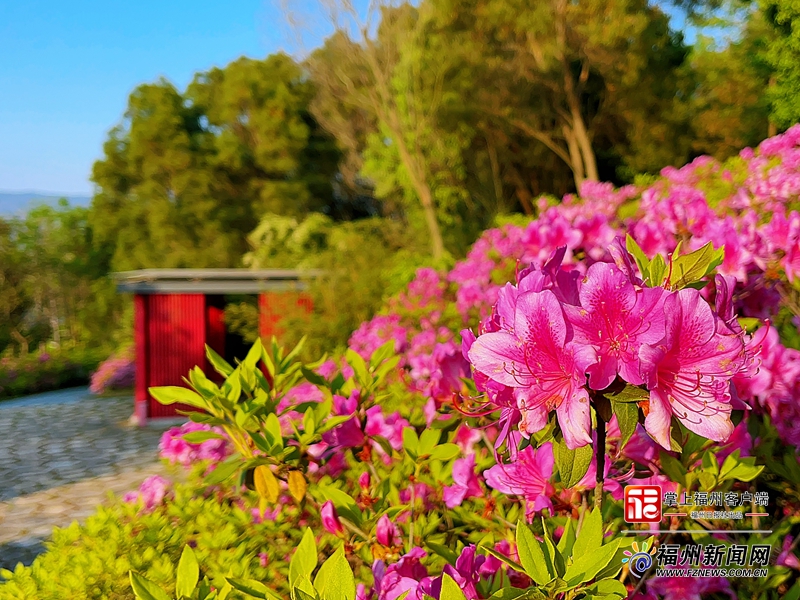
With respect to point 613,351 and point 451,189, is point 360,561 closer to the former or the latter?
point 613,351

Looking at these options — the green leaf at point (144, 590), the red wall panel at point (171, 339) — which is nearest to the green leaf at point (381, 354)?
the green leaf at point (144, 590)

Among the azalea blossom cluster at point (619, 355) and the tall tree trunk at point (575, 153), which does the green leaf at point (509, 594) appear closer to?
the azalea blossom cluster at point (619, 355)

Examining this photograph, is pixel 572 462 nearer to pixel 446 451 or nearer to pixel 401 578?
pixel 401 578

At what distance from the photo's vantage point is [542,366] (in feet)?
2.68

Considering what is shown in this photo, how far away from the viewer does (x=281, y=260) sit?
16547 millimetres

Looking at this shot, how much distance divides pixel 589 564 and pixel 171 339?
34.2 feet

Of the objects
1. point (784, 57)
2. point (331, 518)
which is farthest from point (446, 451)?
point (784, 57)

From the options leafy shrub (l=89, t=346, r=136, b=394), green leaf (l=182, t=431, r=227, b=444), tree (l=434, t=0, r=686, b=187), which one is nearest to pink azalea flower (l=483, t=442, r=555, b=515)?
green leaf (l=182, t=431, r=227, b=444)

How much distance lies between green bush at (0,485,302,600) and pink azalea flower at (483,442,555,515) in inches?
31.5

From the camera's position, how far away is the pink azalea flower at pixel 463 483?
1.46 m

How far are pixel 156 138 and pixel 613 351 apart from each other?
82.5 feet

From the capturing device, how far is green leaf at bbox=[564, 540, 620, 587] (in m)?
0.78

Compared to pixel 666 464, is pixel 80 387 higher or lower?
lower

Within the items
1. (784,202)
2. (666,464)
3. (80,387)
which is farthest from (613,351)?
(80,387)
